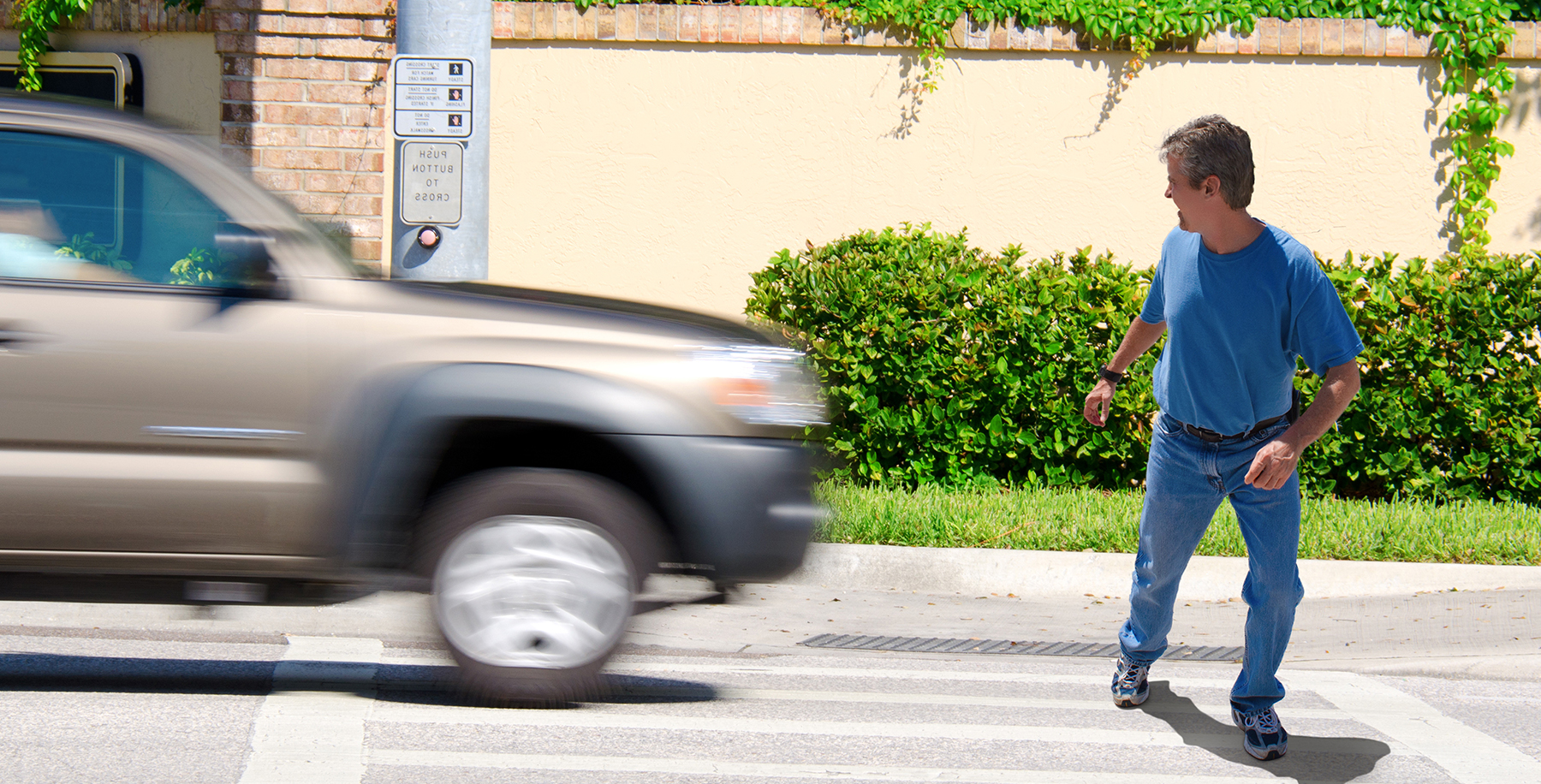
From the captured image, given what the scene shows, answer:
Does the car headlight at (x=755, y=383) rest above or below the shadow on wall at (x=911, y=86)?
below

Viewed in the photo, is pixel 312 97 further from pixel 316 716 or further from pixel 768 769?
pixel 768 769

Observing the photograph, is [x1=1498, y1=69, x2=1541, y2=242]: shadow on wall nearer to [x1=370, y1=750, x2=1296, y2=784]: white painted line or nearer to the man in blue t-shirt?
the man in blue t-shirt

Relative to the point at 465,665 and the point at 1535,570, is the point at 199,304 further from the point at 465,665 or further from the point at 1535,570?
the point at 1535,570

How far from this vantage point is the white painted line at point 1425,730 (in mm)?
4336

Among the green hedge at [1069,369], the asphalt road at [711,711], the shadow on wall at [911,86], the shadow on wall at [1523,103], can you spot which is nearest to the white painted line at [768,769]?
the asphalt road at [711,711]

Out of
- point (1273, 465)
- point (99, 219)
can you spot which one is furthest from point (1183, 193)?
point (99, 219)

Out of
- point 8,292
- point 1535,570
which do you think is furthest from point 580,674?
point 1535,570

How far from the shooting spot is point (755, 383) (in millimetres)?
4484

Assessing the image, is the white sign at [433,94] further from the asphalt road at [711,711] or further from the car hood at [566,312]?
the car hood at [566,312]

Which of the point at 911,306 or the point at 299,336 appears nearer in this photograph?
the point at 299,336

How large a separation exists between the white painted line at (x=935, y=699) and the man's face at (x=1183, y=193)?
1730 mm

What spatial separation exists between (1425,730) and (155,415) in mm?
4113

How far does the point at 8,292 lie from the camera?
432 cm

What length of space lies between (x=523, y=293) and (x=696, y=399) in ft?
2.36
